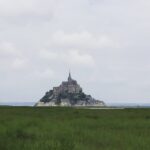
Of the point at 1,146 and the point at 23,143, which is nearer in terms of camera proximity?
the point at 1,146

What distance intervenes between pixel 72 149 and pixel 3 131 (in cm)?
747

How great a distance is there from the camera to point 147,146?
53.4 feet

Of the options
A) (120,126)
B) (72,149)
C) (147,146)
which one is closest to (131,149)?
(147,146)

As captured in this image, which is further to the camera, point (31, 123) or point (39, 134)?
point (31, 123)

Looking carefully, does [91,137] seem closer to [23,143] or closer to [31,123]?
[23,143]

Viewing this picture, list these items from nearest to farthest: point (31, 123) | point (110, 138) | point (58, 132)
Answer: point (110, 138) < point (58, 132) < point (31, 123)

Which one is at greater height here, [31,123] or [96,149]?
[31,123]

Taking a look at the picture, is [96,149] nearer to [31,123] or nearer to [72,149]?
[72,149]

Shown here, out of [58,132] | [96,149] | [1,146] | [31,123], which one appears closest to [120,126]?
[31,123]

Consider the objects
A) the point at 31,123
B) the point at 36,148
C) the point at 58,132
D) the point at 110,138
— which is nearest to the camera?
the point at 36,148

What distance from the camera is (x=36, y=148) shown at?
593 inches

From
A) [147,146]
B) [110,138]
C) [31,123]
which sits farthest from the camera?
[31,123]

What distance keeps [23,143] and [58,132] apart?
508 centimetres

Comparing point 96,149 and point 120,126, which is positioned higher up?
point 120,126
